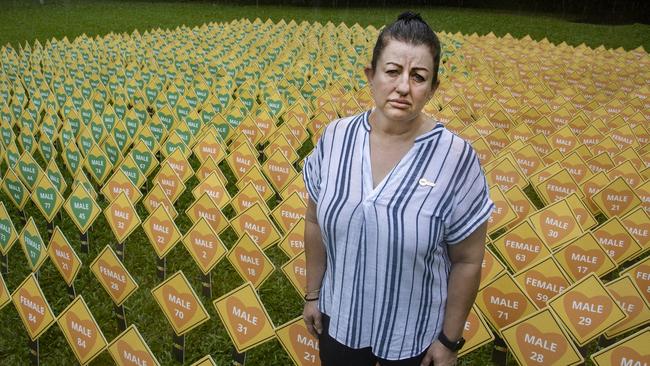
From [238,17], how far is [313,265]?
1866 centimetres

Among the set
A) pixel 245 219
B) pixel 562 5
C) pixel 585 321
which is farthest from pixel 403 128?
pixel 562 5

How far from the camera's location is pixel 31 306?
89.2 inches

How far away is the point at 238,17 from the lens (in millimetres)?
19109

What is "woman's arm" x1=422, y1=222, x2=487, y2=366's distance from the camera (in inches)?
55.5

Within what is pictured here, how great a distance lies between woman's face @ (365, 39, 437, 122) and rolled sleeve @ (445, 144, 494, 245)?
18cm

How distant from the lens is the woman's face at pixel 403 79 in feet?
4.24

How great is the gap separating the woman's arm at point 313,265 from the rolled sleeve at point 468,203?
42 centimetres

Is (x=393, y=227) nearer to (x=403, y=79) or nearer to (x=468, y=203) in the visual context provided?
(x=468, y=203)

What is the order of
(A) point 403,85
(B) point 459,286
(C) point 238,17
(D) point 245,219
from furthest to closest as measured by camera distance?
(C) point 238,17 → (D) point 245,219 → (B) point 459,286 → (A) point 403,85

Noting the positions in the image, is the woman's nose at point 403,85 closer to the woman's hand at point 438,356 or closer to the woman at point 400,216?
the woman at point 400,216

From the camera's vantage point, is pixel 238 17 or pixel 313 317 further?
pixel 238 17

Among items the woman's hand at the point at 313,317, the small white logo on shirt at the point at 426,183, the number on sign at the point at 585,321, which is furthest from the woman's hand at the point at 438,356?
the number on sign at the point at 585,321

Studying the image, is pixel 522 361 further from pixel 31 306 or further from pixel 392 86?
pixel 31 306

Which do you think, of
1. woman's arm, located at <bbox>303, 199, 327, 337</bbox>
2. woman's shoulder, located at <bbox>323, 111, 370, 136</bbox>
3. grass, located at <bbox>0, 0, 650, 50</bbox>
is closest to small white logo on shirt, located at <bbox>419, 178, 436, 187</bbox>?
woman's shoulder, located at <bbox>323, 111, 370, 136</bbox>
